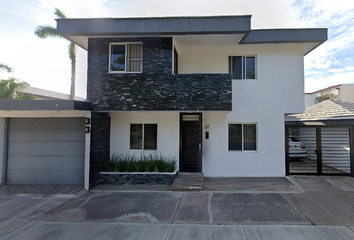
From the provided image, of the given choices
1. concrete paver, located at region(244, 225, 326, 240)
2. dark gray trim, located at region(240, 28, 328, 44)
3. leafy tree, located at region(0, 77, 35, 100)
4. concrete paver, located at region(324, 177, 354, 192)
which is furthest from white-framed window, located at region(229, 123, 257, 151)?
leafy tree, located at region(0, 77, 35, 100)

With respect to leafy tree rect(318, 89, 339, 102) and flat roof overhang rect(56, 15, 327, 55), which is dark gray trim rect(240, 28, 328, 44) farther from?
leafy tree rect(318, 89, 339, 102)

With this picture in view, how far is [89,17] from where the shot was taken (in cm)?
689

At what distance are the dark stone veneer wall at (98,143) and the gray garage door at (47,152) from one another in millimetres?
616

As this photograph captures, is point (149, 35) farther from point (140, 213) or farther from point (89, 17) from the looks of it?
point (140, 213)

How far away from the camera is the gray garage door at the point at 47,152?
714 cm

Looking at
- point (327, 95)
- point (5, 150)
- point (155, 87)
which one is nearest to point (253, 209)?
point (155, 87)

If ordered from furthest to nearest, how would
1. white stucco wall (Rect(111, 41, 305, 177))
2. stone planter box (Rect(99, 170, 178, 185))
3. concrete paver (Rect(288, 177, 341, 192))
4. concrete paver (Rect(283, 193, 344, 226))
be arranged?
1. white stucco wall (Rect(111, 41, 305, 177))
2. stone planter box (Rect(99, 170, 178, 185))
3. concrete paver (Rect(288, 177, 341, 192))
4. concrete paver (Rect(283, 193, 344, 226))

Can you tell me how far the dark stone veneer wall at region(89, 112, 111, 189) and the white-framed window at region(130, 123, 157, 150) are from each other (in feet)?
3.44

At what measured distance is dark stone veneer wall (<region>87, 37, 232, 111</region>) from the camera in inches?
267

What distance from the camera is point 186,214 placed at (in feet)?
15.8

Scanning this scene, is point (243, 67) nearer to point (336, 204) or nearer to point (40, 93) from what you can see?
point (336, 204)

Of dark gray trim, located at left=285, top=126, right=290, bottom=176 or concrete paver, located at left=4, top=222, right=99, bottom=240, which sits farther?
dark gray trim, located at left=285, top=126, right=290, bottom=176

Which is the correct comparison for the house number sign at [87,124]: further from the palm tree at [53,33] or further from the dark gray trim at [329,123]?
the palm tree at [53,33]

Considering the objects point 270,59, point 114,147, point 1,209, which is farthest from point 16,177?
point 270,59
